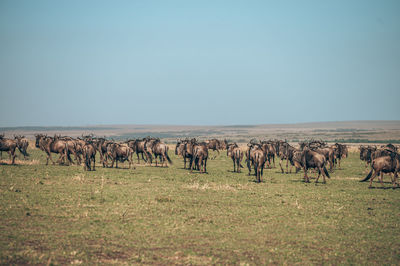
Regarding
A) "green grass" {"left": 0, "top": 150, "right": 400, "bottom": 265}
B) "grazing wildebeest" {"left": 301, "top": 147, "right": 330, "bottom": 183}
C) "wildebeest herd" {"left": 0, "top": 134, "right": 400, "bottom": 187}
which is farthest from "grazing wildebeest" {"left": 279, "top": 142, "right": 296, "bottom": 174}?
"green grass" {"left": 0, "top": 150, "right": 400, "bottom": 265}

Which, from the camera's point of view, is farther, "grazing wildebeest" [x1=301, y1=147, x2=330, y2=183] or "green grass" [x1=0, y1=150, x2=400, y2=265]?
"grazing wildebeest" [x1=301, y1=147, x2=330, y2=183]

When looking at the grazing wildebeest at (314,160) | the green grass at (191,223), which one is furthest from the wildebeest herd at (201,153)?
the green grass at (191,223)

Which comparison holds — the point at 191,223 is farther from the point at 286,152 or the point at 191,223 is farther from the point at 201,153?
the point at 286,152

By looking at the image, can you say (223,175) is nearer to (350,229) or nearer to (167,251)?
(350,229)

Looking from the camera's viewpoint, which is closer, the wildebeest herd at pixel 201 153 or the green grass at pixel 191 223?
the green grass at pixel 191 223

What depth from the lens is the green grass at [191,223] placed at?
34.8 feet

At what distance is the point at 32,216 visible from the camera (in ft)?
46.0

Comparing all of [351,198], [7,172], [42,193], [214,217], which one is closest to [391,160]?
[351,198]

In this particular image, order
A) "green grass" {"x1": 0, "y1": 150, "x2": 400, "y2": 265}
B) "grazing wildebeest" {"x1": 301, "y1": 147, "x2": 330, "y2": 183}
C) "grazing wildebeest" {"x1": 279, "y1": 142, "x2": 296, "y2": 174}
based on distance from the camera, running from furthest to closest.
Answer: "grazing wildebeest" {"x1": 279, "y1": 142, "x2": 296, "y2": 174}
"grazing wildebeest" {"x1": 301, "y1": 147, "x2": 330, "y2": 183}
"green grass" {"x1": 0, "y1": 150, "x2": 400, "y2": 265}

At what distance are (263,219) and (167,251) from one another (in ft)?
17.2

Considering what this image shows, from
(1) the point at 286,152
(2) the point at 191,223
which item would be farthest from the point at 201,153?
(2) the point at 191,223

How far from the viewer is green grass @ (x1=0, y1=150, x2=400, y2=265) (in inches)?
418

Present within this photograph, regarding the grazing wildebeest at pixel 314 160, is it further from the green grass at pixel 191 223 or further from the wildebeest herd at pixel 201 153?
the green grass at pixel 191 223

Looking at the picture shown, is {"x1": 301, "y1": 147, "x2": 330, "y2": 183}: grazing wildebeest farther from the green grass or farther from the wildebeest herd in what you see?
the green grass
